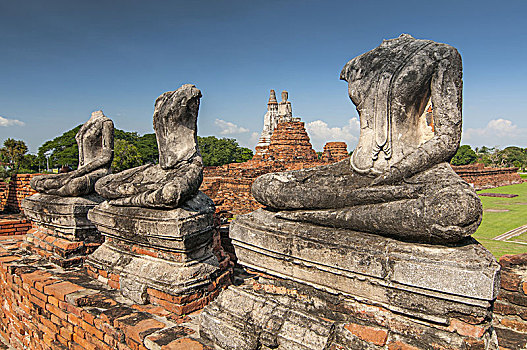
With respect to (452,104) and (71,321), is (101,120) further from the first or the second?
(452,104)

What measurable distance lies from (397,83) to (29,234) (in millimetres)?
5580

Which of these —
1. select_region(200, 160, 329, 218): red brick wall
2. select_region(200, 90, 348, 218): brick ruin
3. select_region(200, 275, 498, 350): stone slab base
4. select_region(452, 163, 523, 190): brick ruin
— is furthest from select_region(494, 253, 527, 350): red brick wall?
select_region(452, 163, 523, 190): brick ruin

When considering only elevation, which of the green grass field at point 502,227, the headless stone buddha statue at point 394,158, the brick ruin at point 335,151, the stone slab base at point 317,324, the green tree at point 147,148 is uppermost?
the green tree at point 147,148

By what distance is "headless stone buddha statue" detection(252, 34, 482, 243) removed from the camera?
2.14 meters

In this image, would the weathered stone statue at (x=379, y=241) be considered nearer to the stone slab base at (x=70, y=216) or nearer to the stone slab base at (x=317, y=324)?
the stone slab base at (x=317, y=324)

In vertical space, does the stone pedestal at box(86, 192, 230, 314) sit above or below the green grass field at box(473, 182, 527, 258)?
above

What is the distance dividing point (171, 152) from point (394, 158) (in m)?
2.27

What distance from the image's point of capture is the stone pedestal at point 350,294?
190 centimetres

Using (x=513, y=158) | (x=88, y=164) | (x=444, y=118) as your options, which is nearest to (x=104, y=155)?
(x=88, y=164)

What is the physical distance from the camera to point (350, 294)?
2264 mm

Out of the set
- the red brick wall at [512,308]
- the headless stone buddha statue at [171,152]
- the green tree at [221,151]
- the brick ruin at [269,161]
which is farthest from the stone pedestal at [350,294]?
the green tree at [221,151]

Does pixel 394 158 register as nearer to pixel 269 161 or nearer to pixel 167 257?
pixel 167 257

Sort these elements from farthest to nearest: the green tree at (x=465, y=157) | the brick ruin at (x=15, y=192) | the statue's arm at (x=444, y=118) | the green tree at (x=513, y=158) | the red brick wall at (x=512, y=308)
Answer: the green tree at (x=465, y=157) → the green tree at (x=513, y=158) → the brick ruin at (x=15, y=192) → the red brick wall at (x=512, y=308) → the statue's arm at (x=444, y=118)

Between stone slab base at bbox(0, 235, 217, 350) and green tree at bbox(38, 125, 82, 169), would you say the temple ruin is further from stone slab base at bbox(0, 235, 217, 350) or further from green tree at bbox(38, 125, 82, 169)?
green tree at bbox(38, 125, 82, 169)
